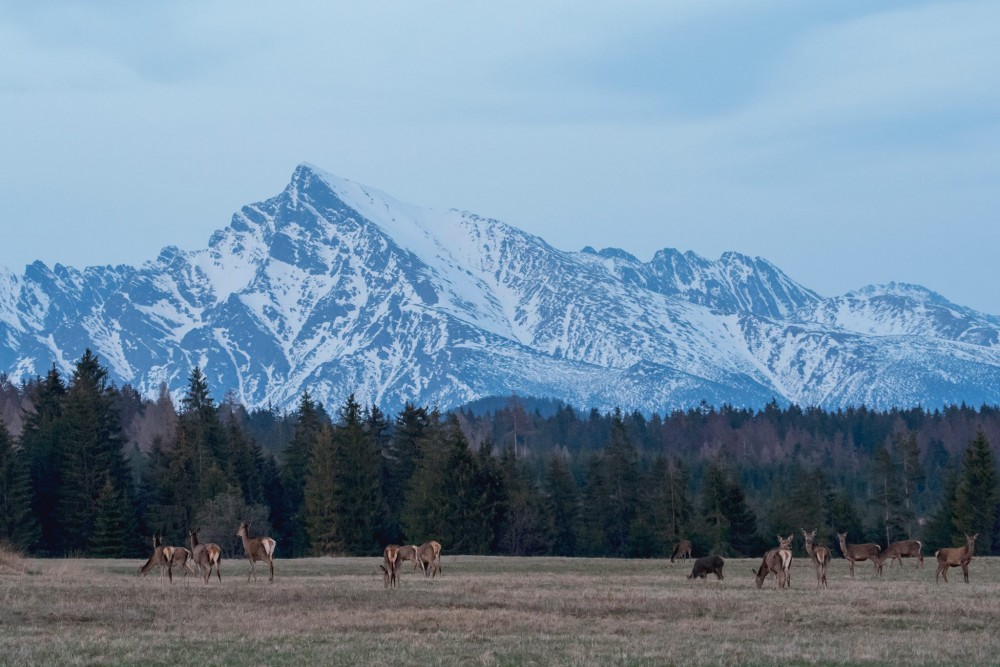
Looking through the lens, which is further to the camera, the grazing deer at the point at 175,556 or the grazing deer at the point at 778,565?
the grazing deer at the point at 175,556

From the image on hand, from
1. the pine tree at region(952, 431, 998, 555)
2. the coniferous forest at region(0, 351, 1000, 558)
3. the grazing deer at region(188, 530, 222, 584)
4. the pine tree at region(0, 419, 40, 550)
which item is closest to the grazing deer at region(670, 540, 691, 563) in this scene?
the coniferous forest at region(0, 351, 1000, 558)

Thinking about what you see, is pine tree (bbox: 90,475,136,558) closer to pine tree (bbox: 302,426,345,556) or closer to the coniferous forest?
the coniferous forest

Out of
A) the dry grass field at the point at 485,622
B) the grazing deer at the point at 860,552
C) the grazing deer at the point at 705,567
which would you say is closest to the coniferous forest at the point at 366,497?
the grazing deer at the point at 860,552

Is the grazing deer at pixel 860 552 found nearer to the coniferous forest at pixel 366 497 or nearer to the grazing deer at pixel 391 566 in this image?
the grazing deer at pixel 391 566

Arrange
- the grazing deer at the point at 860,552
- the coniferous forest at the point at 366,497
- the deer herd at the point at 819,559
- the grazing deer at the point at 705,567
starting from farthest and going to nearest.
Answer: the coniferous forest at the point at 366,497
the grazing deer at the point at 860,552
the grazing deer at the point at 705,567
the deer herd at the point at 819,559

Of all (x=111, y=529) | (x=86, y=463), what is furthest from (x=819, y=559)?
(x=86, y=463)

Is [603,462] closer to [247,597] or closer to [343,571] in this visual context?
[343,571]

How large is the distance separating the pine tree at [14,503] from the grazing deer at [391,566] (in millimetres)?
47115

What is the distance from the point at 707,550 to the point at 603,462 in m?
22.5

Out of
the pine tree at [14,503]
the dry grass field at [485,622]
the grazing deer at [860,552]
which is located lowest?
the dry grass field at [485,622]

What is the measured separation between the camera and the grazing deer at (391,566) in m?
39.0

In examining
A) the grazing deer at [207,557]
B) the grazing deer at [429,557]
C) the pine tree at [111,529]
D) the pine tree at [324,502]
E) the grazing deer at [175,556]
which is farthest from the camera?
the pine tree at [324,502]

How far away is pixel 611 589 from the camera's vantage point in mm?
38219

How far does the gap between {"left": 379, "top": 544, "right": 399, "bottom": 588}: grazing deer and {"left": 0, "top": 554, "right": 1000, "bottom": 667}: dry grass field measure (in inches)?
23.8
